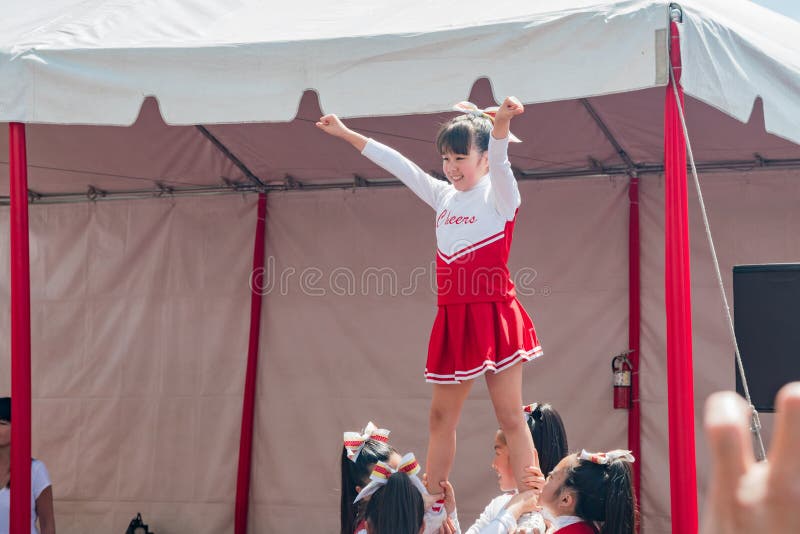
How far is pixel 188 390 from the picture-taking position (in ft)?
19.8

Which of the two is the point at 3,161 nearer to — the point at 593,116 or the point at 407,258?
the point at 407,258

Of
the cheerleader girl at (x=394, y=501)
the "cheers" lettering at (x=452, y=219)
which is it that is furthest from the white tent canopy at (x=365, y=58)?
the cheerleader girl at (x=394, y=501)

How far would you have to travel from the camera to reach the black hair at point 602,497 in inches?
101

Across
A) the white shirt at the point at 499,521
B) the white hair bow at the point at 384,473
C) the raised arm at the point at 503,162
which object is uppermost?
the raised arm at the point at 503,162

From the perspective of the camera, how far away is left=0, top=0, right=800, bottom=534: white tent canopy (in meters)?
3.27

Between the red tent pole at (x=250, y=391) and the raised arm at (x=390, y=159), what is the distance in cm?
276

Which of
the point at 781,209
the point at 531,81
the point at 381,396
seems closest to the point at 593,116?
the point at 781,209

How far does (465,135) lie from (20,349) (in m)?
1.96

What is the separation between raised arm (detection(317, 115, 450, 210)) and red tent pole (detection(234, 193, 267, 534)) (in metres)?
2.76

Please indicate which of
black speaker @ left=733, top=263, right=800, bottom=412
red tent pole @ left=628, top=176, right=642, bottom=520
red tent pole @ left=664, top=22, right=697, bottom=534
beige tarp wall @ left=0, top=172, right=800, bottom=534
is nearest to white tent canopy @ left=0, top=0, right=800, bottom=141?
red tent pole @ left=664, top=22, right=697, bottom=534

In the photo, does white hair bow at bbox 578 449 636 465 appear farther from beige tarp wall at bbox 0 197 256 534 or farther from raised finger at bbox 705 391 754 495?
beige tarp wall at bbox 0 197 256 534

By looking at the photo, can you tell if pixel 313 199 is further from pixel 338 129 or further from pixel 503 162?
pixel 503 162

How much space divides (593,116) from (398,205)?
154 cm

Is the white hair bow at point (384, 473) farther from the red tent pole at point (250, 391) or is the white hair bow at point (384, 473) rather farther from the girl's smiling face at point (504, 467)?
the red tent pole at point (250, 391)
